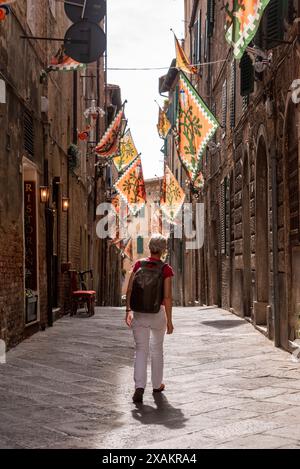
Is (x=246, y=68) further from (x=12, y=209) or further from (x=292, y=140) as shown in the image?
(x=12, y=209)

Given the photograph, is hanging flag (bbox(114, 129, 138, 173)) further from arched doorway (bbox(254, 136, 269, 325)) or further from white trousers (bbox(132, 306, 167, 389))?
white trousers (bbox(132, 306, 167, 389))

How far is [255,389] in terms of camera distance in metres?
7.07

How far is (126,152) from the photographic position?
2792 centimetres

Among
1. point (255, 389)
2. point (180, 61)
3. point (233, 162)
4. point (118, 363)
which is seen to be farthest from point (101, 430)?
point (180, 61)

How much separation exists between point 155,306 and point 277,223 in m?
4.41

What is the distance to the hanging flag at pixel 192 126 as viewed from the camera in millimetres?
13461

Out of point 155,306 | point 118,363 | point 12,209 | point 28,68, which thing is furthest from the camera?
point 28,68

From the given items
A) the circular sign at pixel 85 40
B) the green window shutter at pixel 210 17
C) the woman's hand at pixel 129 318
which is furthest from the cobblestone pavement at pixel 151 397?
the green window shutter at pixel 210 17

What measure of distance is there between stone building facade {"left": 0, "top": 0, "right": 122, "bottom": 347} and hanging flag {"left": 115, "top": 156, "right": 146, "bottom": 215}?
4.50 m

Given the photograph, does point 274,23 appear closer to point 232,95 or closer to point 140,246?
point 232,95

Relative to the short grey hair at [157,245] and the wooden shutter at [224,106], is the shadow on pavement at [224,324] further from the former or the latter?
Result: the short grey hair at [157,245]

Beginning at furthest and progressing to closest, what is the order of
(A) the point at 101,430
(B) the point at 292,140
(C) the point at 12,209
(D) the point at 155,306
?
1. (C) the point at 12,209
2. (B) the point at 292,140
3. (D) the point at 155,306
4. (A) the point at 101,430

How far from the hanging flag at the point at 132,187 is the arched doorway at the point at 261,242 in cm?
1273

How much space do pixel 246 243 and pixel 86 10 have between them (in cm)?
528
